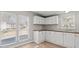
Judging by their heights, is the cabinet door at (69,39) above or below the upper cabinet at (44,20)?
below

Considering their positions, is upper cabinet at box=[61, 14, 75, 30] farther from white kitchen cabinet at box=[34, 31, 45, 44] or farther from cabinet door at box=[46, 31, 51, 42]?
white kitchen cabinet at box=[34, 31, 45, 44]

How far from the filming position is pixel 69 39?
3.62ft

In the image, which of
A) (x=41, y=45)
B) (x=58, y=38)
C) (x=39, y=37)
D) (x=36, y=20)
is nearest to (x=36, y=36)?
(x=39, y=37)

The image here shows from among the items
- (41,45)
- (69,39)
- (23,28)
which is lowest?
(41,45)

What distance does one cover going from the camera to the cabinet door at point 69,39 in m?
1.05

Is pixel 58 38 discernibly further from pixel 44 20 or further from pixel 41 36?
pixel 44 20

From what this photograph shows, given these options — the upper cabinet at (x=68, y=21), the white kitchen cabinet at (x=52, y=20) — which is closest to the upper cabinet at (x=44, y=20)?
the white kitchen cabinet at (x=52, y=20)

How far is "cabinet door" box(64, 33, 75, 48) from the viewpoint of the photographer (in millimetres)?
1053

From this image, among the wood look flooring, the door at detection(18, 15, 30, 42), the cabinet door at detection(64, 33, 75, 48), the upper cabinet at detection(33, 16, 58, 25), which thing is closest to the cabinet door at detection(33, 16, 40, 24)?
the upper cabinet at detection(33, 16, 58, 25)

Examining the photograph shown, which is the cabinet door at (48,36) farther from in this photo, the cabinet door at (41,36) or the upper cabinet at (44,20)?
the upper cabinet at (44,20)
